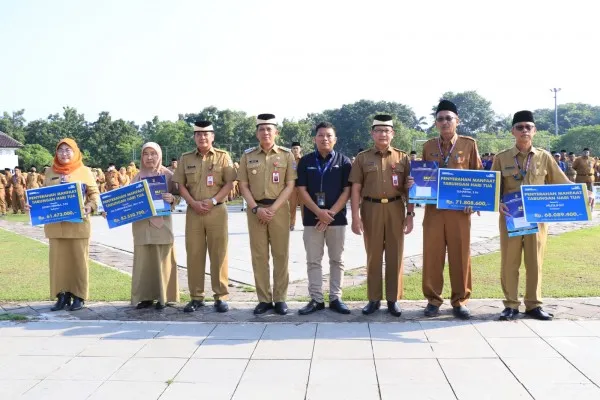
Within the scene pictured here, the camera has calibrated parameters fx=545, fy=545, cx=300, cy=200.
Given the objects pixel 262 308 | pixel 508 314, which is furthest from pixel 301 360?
pixel 508 314

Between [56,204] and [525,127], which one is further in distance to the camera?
[56,204]

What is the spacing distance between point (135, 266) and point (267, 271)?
4.58 feet

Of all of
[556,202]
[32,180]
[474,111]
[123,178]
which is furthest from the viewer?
[474,111]

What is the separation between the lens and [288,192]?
17.7 ft

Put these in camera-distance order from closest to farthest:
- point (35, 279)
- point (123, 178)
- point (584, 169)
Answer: point (35, 279)
point (584, 169)
point (123, 178)

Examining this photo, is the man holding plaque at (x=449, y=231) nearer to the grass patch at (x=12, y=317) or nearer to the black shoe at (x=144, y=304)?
the black shoe at (x=144, y=304)

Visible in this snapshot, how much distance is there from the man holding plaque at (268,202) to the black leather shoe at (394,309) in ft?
3.38

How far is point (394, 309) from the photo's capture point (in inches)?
206

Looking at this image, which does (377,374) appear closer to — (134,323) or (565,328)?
(565,328)

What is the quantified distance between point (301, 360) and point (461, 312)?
184cm

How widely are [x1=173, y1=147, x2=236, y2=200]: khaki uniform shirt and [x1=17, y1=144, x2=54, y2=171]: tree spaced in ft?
125

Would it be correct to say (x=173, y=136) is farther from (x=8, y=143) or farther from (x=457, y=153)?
(x=457, y=153)

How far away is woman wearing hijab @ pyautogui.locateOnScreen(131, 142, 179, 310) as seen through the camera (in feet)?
18.5

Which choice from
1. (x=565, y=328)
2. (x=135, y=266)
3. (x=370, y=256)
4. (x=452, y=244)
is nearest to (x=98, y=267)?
(x=135, y=266)
